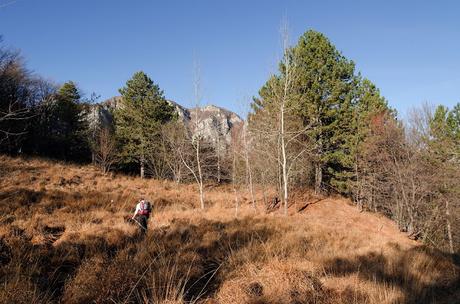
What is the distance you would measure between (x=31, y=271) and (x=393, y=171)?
22.6 m

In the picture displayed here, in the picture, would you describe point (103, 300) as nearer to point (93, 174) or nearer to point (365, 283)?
point (365, 283)

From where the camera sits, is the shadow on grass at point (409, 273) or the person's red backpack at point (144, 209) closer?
the shadow on grass at point (409, 273)

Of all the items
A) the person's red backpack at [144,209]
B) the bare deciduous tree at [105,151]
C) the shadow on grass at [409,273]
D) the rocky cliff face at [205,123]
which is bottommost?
the shadow on grass at [409,273]

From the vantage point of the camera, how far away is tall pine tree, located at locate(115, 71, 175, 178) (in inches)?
1242

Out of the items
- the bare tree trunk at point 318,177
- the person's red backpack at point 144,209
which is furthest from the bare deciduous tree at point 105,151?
the person's red backpack at point 144,209

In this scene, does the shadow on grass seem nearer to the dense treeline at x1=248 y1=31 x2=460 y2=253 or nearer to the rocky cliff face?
the rocky cliff face

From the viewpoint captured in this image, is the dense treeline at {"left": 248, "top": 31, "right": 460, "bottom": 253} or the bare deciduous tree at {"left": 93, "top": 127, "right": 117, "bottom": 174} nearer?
the dense treeline at {"left": 248, "top": 31, "right": 460, "bottom": 253}

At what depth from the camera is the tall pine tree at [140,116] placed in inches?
1242

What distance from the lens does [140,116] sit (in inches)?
1243

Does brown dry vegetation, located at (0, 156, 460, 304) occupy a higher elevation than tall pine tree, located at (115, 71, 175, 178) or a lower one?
lower

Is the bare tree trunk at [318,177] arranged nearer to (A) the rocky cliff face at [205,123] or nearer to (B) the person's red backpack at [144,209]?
(A) the rocky cliff face at [205,123]

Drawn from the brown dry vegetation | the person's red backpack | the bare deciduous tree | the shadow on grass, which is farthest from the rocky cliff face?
the shadow on grass

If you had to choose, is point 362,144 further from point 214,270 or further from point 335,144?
point 214,270

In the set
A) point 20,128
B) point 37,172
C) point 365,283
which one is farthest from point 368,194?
point 20,128
